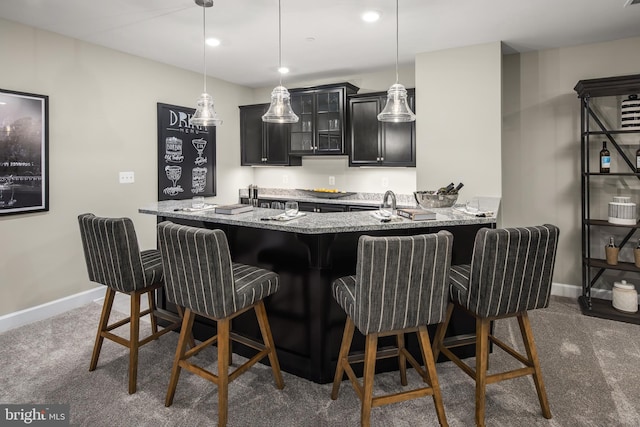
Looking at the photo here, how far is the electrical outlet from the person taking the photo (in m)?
4.20

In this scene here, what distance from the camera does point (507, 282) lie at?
1931 millimetres

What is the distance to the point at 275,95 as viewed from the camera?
2.95 m

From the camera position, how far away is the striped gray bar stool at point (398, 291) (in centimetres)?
172

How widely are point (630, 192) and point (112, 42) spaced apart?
5.28 m

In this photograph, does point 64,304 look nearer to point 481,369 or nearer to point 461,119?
point 481,369

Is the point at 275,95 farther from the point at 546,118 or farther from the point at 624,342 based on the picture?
the point at 624,342

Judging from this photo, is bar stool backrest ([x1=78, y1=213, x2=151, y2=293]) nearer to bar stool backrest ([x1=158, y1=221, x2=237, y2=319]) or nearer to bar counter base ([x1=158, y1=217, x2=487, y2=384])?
bar stool backrest ([x1=158, y1=221, x2=237, y2=319])

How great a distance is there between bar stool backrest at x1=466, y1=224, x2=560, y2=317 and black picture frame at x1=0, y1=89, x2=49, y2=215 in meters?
3.63

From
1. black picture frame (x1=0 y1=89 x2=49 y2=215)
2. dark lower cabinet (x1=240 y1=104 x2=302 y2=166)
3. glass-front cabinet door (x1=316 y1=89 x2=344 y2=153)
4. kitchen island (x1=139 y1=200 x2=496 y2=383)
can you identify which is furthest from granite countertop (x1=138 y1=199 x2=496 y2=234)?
dark lower cabinet (x1=240 y1=104 x2=302 y2=166)

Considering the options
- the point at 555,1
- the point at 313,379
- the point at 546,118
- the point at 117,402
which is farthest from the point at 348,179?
the point at 117,402

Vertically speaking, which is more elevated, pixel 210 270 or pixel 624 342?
pixel 210 270

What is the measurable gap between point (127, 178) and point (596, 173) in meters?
4.64

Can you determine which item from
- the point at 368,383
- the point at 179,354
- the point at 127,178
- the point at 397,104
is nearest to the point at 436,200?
the point at 397,104

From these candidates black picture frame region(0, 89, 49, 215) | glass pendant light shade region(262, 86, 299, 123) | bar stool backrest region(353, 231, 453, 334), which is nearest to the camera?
bar stool backrest region(353, 231, 453, 334)
